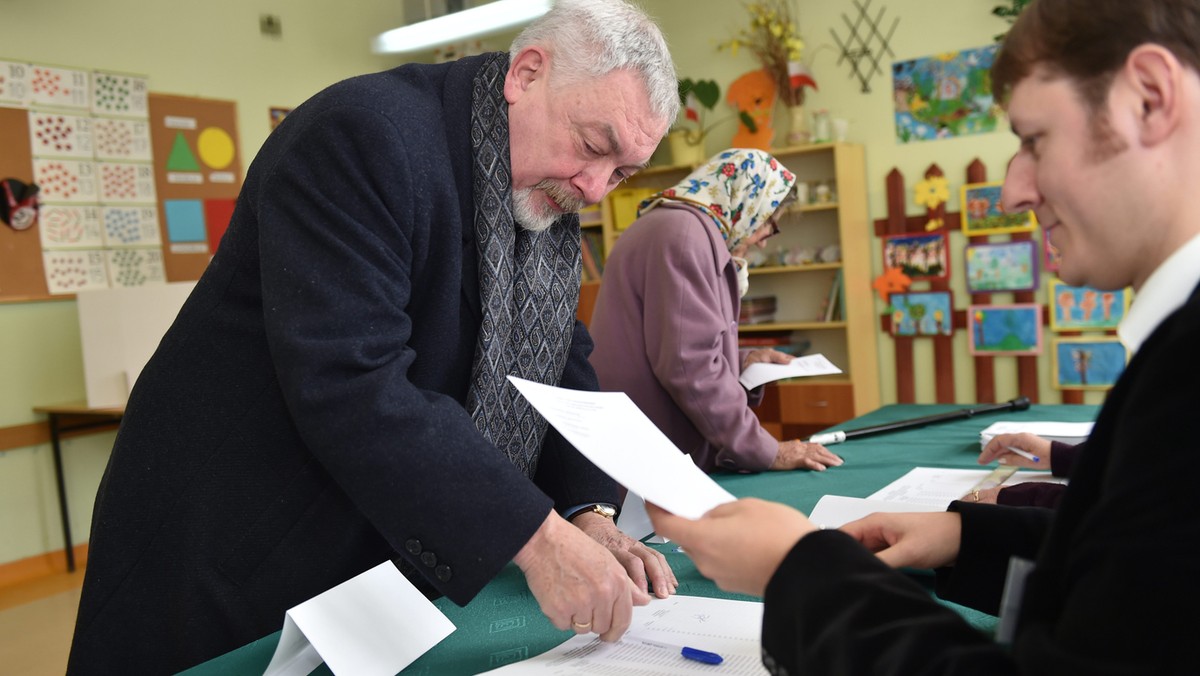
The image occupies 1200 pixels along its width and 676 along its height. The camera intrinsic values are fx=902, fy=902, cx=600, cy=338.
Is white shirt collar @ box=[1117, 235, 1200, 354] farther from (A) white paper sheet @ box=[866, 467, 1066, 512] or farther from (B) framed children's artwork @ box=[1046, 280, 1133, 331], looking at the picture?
(B) framed children's artwork @ box=[1046, 280, 1133, 331]

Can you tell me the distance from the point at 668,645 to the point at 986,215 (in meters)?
4.42

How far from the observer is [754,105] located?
5379mm

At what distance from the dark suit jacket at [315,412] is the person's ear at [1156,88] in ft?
2.16

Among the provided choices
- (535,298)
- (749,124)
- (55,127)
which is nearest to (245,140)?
(55,127)

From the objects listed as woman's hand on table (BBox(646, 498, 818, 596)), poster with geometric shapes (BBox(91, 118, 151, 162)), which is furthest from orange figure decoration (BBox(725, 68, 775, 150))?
woman's hand on table (BBox(646, 498, 818, 596))

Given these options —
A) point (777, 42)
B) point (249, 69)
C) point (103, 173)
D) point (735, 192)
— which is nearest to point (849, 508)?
point (735, 192)

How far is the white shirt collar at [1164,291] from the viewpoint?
646 millimetres

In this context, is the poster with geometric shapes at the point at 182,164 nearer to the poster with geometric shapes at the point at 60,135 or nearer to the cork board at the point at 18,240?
the poster with geometric shapes at the point at 60,135

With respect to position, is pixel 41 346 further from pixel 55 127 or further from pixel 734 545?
pixel 734 545

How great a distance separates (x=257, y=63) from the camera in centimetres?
532

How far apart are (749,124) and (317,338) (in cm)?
460

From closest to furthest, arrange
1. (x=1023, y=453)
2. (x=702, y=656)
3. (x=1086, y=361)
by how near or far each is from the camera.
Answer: (x=702, y=656) → (x=1023, y=453) → (x=1086, y=361)

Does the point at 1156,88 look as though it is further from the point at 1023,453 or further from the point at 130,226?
the point at 130,226

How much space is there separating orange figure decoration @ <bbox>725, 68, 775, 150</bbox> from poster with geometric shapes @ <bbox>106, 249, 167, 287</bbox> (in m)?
3.34
